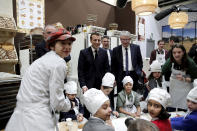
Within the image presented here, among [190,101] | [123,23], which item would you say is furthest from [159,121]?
[123,23]

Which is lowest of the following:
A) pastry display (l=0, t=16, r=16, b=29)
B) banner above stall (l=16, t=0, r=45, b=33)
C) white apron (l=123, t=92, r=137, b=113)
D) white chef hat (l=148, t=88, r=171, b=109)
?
white apron (l=123, t=92, r=137, b=113)

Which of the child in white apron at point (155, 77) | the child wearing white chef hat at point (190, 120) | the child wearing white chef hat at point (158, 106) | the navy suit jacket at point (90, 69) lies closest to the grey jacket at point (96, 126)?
the child wearing white chef hat at point (158, 106)

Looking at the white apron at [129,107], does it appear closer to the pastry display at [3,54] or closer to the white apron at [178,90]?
the white apron at [178,90]

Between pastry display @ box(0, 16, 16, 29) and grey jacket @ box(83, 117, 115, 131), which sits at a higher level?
pastry display @ box(0, 16, 16, 29)

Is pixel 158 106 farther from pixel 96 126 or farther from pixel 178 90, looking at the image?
pixel 178 90

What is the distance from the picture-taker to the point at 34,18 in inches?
146

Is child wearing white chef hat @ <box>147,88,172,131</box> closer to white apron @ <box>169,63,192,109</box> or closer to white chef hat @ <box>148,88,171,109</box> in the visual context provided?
white chef hat @ <box>148,88,171,109</box>

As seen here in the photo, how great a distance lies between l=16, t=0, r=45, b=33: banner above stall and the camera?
3.48 metres

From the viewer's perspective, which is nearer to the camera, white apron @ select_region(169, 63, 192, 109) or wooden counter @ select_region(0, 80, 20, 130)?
wooden counter @ select_region(0, 80, 20, 130)

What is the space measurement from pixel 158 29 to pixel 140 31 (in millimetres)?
2092

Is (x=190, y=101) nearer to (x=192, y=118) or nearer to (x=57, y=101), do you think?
(x=192, y=118)

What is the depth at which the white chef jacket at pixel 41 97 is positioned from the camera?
1.16m

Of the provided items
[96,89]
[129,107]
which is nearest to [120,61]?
[129,107]

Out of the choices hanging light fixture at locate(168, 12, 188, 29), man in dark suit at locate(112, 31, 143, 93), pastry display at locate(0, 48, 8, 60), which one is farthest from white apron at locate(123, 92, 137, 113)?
hanging light fixture at locate(168, 12, 188, 29)
